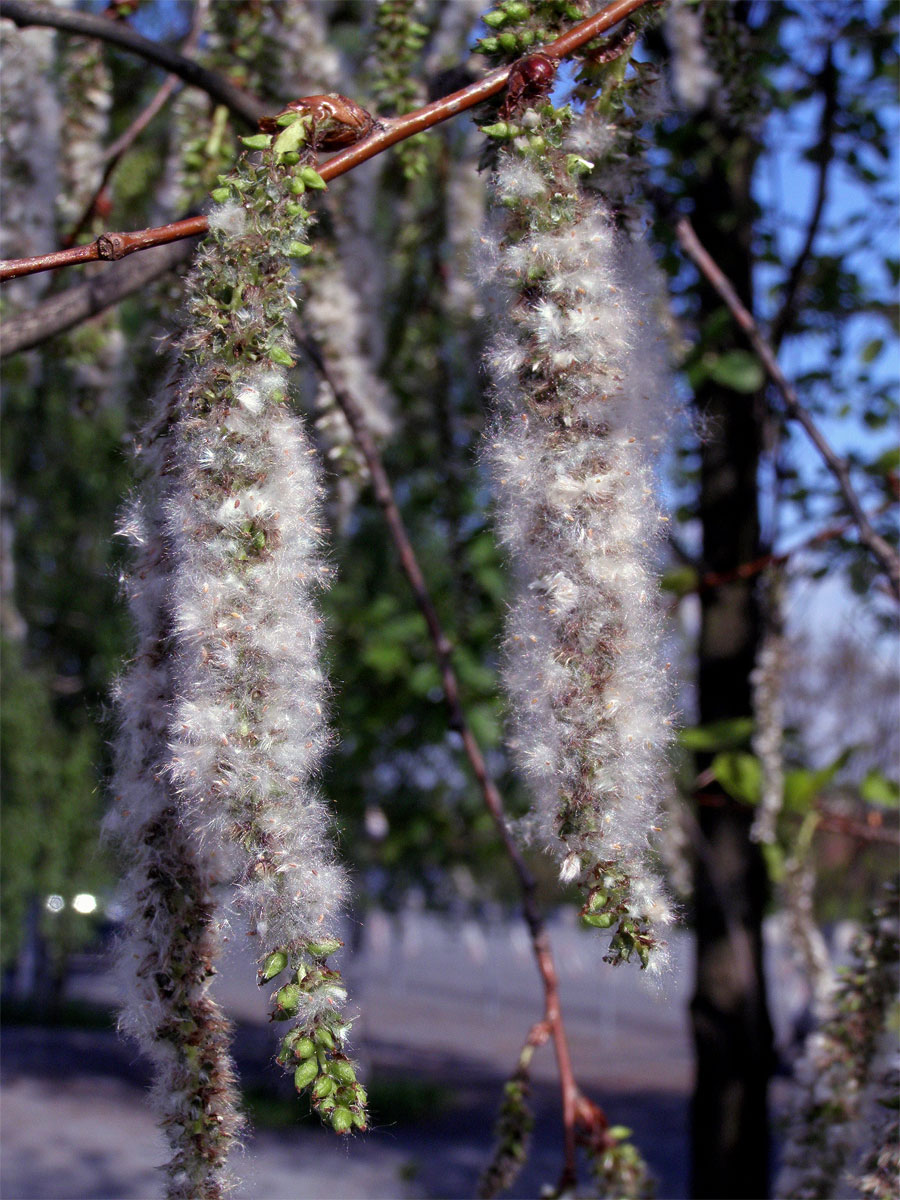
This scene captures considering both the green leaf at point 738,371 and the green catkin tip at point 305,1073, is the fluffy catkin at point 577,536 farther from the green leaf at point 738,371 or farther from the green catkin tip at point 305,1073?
the green leaf at point 738,371

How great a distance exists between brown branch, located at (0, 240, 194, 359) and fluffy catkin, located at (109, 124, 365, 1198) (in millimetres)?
520

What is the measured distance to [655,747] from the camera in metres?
0.85

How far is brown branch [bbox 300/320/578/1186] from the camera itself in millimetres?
1216

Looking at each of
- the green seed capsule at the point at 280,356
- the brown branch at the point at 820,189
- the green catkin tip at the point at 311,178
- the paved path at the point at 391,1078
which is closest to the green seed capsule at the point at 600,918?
the paved path at the point at 391,1078

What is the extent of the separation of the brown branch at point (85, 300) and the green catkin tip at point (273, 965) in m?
0.90

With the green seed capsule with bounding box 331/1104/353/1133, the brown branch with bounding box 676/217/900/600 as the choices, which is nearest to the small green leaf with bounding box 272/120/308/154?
the green seed capsule with bounding box 331/1104/353/1133

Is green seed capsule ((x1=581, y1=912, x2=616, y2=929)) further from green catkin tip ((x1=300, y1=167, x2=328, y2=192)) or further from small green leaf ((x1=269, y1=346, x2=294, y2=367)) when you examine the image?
green catkin tip ((x1=300, y1=167, x2=328, y2=192))

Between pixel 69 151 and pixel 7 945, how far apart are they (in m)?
7.21

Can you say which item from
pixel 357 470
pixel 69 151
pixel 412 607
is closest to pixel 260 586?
pixel 357 470

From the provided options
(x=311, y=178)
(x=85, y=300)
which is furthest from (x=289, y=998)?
(x=85, y=300)

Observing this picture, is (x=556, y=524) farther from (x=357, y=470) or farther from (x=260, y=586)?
(x=357, y=470)

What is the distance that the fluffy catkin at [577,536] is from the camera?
0.80 m

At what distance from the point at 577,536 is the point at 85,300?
880 mm

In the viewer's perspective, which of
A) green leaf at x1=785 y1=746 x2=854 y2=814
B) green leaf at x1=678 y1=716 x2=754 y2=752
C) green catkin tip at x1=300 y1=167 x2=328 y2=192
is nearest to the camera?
green catkin tip at x1=300 y1=167 x2=328 y2=192
